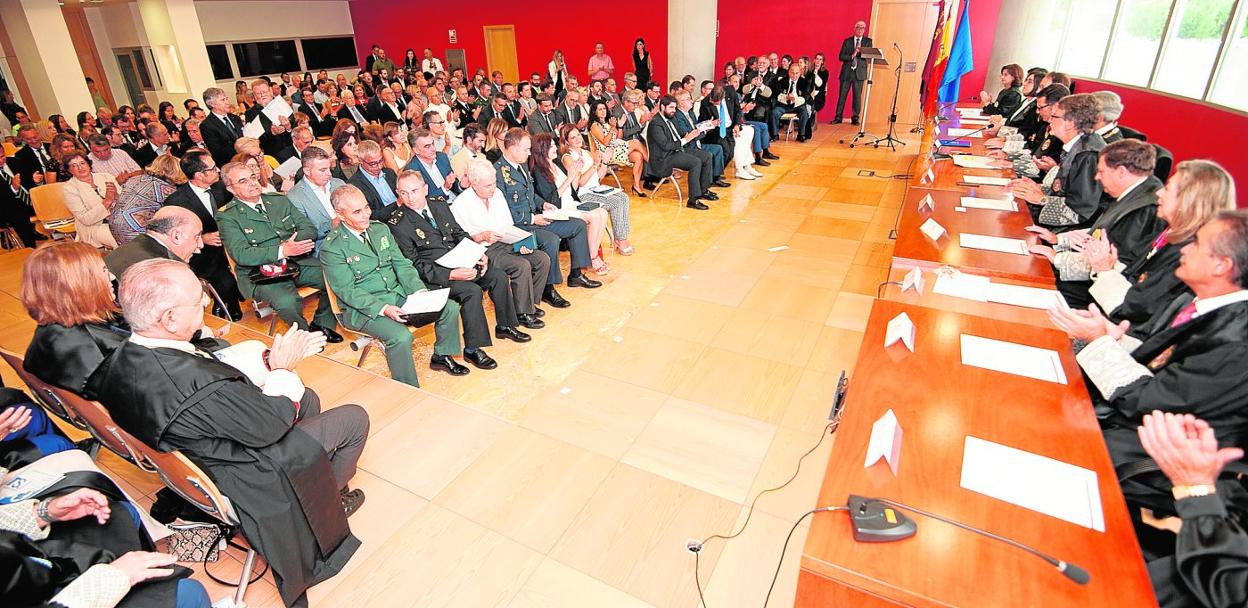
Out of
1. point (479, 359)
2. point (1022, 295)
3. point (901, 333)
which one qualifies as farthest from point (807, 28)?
point (901, 333)

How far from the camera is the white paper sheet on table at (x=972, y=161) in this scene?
526 cm

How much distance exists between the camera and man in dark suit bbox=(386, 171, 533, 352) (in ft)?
12.4

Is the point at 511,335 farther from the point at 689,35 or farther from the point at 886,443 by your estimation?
the point at 689,35

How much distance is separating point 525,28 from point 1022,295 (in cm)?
1444

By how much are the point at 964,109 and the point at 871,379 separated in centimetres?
902

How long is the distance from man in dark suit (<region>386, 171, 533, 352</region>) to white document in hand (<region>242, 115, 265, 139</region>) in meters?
4.41

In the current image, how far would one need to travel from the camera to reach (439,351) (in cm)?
375

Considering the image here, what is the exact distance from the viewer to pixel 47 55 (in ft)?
28.7

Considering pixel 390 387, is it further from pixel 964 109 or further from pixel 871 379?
pixel 964 109

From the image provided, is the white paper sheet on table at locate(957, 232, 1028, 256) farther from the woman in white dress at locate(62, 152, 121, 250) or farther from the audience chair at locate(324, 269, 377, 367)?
the woman in white dress at locate(62, 152, 121, 250)

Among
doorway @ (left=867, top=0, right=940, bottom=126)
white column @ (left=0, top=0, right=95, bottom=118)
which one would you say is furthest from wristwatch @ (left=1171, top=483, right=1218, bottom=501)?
white column @ (left=0, top=0, right=95, bottom=118)

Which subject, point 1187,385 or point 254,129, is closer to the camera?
point 1187,385

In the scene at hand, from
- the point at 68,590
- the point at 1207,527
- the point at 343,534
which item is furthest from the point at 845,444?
the point at 68,590

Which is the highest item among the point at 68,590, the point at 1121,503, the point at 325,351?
the point at 1121,503
